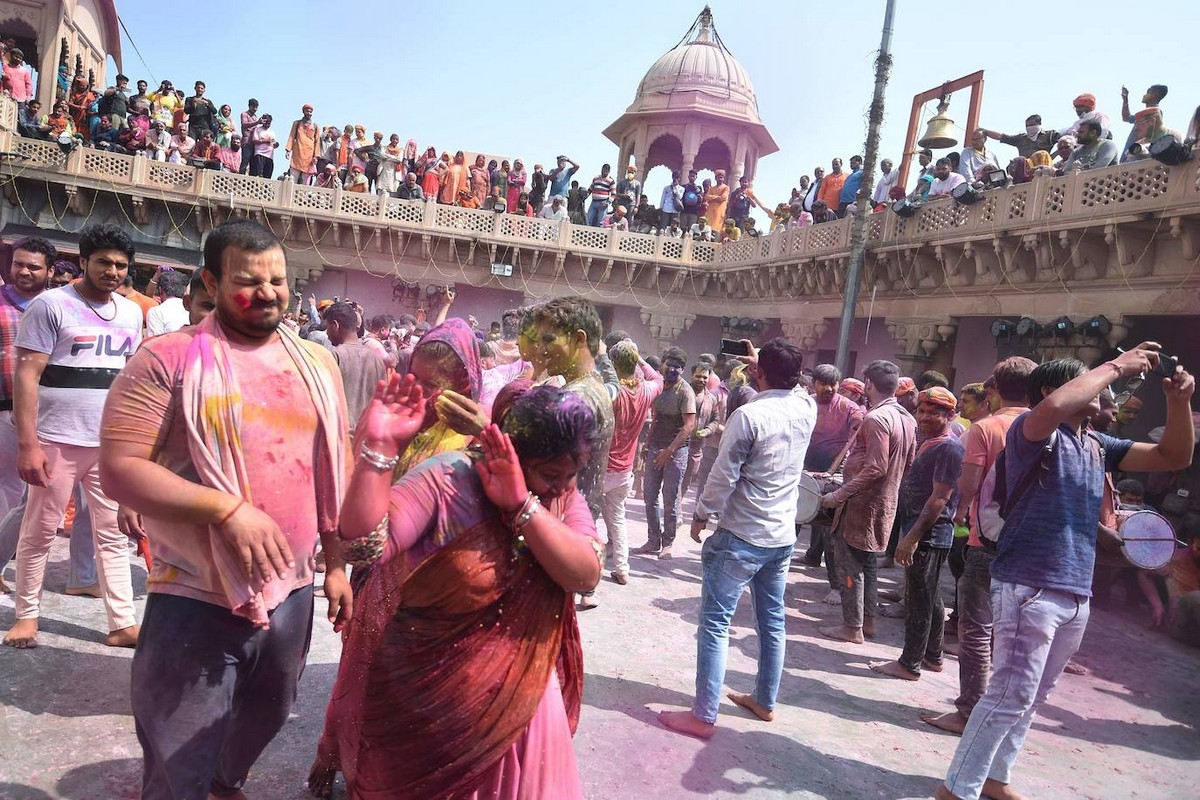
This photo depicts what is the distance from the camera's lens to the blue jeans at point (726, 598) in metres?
3.47

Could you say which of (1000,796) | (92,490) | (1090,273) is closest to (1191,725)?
(1000,796)

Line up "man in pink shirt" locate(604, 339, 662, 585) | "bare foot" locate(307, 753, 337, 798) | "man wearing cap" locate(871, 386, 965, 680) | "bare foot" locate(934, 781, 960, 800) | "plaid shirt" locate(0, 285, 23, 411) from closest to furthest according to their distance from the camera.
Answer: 1. "bare foot" locate(307, 753, 337, 798)
2. "bare foot" locate(934, 781, 960, 800)
3. "plaid shirt" locate(0, 285, 23, 411)
4. "man wearing cap" locate(871, 386, 965, 680)
5. "man in pink shirt" locate(604, 339, 662, 585)

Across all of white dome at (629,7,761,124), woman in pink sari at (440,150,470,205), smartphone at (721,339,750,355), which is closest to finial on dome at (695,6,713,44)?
white dome at (629,7,761,124)

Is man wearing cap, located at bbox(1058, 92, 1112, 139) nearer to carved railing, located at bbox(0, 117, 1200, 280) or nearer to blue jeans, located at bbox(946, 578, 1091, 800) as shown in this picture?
carved railing, located at bbox(0, 117, 1200, 280)

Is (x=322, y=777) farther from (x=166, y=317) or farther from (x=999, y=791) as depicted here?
(x=166, y=317)

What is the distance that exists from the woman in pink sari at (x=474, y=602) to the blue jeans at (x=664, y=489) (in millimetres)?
4874

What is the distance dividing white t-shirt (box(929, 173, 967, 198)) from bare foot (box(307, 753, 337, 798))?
474 inches

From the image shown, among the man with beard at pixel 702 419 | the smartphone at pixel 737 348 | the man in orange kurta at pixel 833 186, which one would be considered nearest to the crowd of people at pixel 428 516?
the smartphone at pixel 737 348

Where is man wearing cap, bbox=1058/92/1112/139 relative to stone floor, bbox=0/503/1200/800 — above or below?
above

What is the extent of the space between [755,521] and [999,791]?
1430mm

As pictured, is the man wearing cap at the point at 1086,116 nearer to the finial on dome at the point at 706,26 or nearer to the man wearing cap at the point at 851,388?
the man wearing cap at the point at 851,388

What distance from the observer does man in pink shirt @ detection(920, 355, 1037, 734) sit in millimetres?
3893

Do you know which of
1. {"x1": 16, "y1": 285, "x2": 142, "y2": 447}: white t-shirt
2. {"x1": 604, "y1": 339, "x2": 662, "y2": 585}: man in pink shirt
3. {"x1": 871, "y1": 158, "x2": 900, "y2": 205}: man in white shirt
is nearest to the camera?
{"x1": 16, "y1": 285, "x2": 142, "y2": 447}: white t-shirt

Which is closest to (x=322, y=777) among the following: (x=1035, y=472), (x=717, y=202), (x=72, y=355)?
(x=72, y=355)
